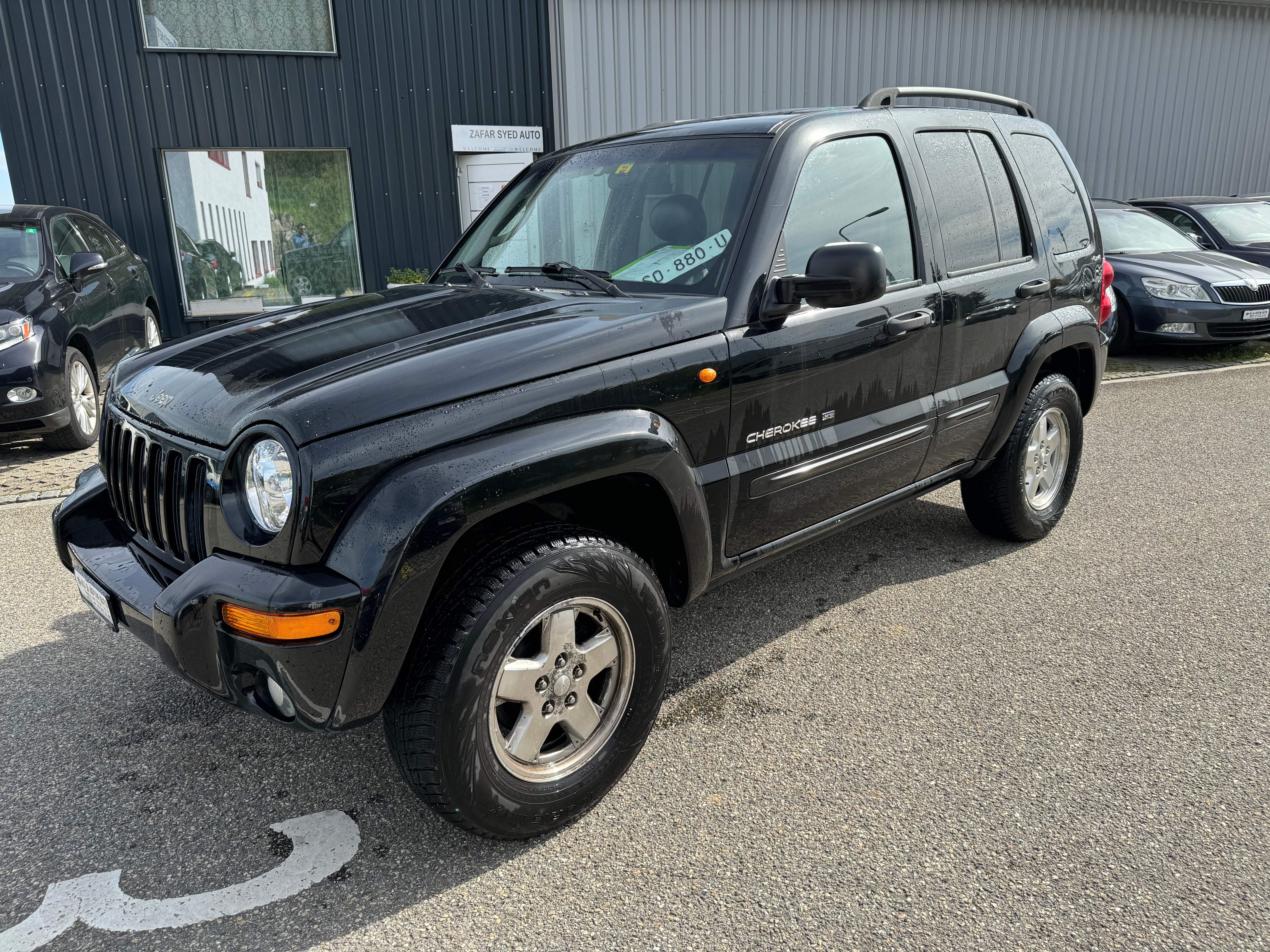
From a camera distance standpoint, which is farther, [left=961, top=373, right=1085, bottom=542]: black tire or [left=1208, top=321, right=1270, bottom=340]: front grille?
[left=1208, top=321, right=1270, bottom=340]: front grille

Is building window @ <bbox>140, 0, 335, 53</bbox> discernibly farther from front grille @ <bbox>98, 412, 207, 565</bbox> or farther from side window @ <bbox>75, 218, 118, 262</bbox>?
front grille @ <bbox>98, 412, 207, 565</bbox>

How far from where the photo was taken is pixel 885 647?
350cm

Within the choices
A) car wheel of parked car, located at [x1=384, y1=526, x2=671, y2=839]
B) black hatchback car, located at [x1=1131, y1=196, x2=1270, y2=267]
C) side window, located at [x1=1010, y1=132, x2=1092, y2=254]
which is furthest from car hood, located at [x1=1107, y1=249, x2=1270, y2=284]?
car wheel of parked car, located at [x1=384, y1=526, x2=671, y2=839]

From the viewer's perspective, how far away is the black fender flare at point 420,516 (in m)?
2.05

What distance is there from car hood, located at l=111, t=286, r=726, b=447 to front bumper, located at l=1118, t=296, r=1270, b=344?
26.8 feet

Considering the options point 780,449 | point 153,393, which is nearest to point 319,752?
point 153,393

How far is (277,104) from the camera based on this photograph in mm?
10523

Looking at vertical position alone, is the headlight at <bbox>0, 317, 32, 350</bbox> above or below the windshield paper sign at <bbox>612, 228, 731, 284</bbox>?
below

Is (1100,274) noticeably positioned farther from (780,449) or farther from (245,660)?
(245,660)

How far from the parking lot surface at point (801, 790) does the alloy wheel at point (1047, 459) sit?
0.47 metres

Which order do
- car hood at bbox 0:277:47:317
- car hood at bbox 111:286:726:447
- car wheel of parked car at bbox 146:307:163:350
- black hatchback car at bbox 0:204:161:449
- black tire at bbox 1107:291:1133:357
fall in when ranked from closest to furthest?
car hood at bbox 111:286:726:447, black hatchback car at bbox 0:204:161:449, car hood at bbox 0:277:47:317, car wheel of parked car at bbox 146:307:163:350, black tire at bbox 1107:291:1133:357

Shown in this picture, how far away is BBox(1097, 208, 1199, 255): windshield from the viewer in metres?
9.81

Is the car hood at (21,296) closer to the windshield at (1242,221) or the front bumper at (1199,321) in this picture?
the front bumper at (1199,321)

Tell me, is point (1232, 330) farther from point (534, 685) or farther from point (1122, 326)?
point (534, 685)
